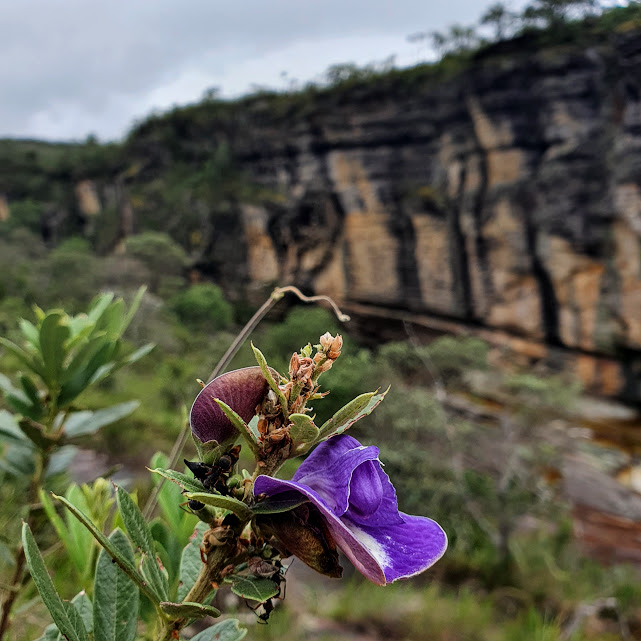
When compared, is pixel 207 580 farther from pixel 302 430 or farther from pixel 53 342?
pixel 53 342

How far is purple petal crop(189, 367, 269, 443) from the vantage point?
1.12ft

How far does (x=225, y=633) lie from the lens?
394mm

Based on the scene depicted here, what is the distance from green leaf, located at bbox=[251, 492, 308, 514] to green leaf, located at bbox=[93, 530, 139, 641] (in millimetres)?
135

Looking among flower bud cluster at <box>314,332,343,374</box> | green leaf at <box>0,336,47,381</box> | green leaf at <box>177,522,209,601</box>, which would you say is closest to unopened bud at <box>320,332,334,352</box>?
flower bud cluster at <box>314,332,343,374</box>

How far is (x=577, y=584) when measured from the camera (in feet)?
13.9

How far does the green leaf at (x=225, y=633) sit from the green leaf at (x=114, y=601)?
53 mm

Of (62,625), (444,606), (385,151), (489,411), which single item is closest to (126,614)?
(62,625)

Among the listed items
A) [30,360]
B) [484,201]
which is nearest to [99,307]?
[30,360]

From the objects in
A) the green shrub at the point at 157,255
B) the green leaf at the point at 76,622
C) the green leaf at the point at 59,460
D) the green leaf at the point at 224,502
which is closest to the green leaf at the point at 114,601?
the green leaf at the point at 76,622

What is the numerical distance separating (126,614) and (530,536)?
589 centimetres

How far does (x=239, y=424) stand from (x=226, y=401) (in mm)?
36

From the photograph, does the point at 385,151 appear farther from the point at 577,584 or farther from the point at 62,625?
the point at 62,625

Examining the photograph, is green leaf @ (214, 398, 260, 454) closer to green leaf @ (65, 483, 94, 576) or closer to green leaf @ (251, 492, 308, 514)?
green leaf @ (251, 492, 308, 514)

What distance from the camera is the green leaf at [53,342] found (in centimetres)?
62
